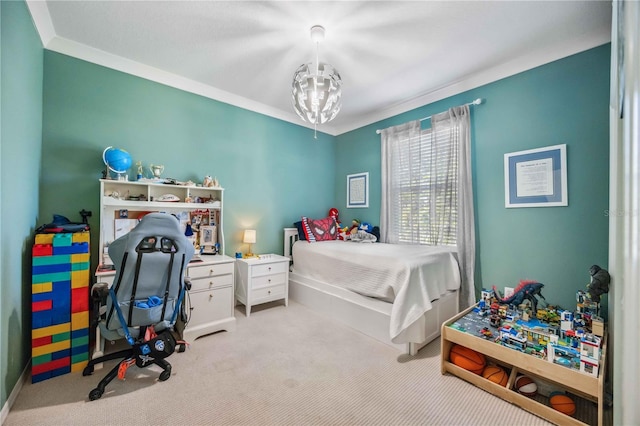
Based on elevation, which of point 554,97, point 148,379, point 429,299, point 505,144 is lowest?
point 148,379

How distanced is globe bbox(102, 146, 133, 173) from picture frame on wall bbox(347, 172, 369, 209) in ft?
9.92

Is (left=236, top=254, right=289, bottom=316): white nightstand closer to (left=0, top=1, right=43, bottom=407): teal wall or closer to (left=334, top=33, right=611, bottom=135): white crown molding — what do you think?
(left=0, top=1, right=43, bottom=407): teal wall

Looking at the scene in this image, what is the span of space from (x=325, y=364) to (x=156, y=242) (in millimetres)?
1567

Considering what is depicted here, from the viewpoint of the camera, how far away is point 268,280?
3.08 metres

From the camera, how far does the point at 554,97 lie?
7.75 feet

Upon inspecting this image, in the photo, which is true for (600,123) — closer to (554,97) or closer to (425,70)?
(554,97)

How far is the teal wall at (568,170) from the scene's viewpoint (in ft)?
7.04

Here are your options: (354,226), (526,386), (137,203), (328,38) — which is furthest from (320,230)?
(526,386)

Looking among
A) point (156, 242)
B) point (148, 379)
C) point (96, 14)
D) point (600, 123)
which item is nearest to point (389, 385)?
point (148, 379)

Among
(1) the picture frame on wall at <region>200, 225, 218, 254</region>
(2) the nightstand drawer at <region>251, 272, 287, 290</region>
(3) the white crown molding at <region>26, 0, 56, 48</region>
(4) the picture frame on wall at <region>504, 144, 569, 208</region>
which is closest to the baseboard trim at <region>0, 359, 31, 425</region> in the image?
(1) the picture frame on wall at <region>200, 225, 218, 254</region>

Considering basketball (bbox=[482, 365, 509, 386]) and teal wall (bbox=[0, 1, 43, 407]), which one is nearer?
teal wall (bbox=[0, 1, 43, 407])

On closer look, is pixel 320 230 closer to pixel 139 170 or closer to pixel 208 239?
pixel 208 239

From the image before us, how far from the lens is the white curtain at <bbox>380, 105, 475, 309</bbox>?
9.30 feet

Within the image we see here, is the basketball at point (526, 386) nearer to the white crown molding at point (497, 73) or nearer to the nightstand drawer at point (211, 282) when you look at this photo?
the nightstand drawer at point (211, 282)
